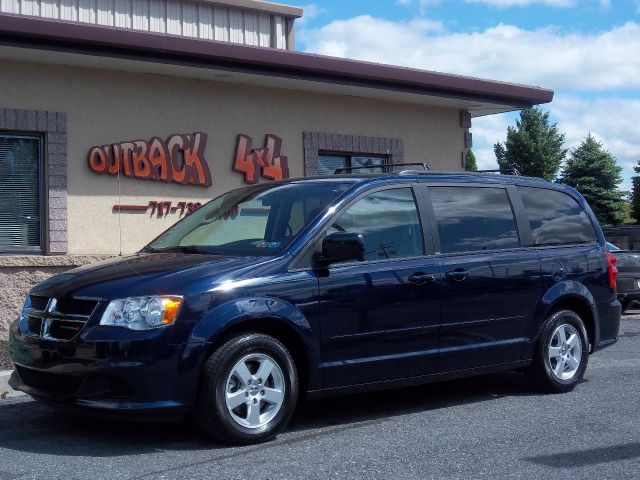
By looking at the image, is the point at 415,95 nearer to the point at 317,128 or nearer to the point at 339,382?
the point at 317,128

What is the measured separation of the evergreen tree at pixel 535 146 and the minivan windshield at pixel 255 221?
1790 inches

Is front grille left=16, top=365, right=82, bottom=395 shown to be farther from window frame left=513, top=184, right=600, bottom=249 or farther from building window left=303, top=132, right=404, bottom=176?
building window left=303, top=132, right=404, bottom=176

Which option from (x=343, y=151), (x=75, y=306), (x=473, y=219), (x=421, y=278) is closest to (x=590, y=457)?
(x=421, y=278)

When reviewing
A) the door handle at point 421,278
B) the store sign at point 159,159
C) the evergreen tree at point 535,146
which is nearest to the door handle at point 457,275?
the door handle at point 421,278

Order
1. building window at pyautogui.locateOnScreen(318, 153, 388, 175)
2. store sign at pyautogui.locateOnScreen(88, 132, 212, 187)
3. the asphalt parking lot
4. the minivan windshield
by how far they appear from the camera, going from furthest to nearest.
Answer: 1. building window at pyautogui.locateOnScreen(318, 153, 388, 175)
2. store sign at pyautogui.locateOnScreen(88, 132, 212, 187)
3. the minivan windshield
4. the asphalt parking lot

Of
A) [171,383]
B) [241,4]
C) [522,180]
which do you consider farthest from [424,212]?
[241,4]

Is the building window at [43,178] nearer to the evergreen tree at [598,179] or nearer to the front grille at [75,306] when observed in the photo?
the front grille at [75,306]

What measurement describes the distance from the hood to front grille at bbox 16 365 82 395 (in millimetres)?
516

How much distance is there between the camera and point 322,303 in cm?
620

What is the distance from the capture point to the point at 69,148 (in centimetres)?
1084

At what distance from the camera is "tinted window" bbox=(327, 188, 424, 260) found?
6664 millimetres

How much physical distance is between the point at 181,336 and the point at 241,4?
8.42 m

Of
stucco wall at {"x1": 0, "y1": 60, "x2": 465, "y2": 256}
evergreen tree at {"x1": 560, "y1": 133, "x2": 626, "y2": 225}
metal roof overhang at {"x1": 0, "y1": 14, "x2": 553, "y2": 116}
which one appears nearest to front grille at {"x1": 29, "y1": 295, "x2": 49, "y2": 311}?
metal roof overhang at {"x1": 0, "y1": 14, "x2": 553, "y2": 116}

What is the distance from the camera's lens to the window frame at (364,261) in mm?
6227
